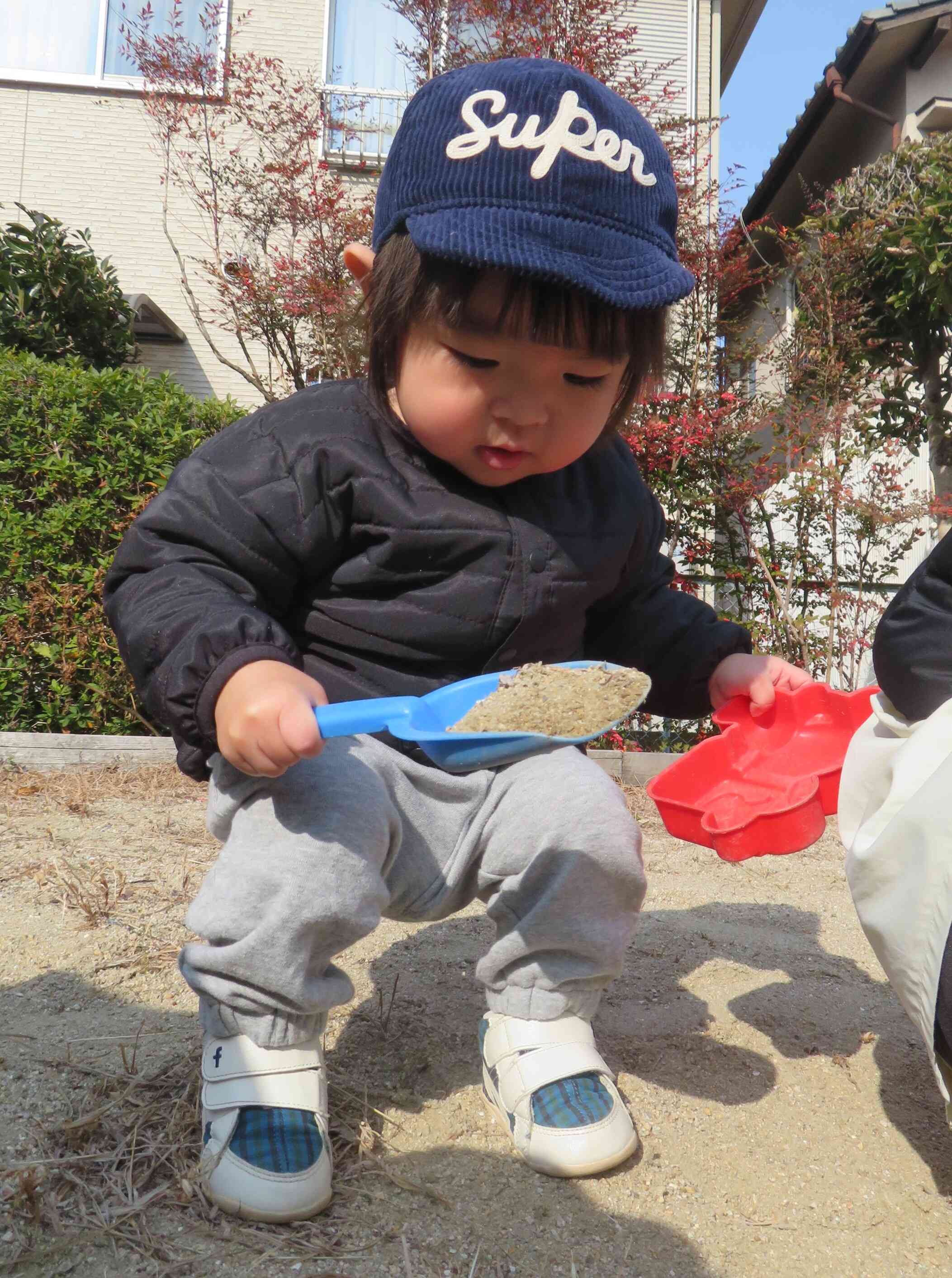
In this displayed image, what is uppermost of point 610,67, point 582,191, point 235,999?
point 610,67

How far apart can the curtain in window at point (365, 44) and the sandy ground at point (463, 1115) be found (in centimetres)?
655

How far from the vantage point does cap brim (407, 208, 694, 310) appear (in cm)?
122

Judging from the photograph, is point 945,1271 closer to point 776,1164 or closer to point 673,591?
point 776,1164

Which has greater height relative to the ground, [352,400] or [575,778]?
[352,400]

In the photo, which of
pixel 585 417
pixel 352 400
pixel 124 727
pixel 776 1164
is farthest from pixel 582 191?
pixel 124 727

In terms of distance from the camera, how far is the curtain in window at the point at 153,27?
Result: 22.9 ft

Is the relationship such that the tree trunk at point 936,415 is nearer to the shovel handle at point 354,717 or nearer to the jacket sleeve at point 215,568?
the jacket sleeve at point 215,568

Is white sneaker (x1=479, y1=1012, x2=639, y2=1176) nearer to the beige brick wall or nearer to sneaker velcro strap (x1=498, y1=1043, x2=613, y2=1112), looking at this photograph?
sneaker velcro strap (x1=498, y1=1043, x2=613, y2=1112)

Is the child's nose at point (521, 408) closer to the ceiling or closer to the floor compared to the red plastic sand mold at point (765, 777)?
closer to the ceiling

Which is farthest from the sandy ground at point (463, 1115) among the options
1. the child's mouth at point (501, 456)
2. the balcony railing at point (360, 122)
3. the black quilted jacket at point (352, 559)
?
the balcony railing at point (360, 122)

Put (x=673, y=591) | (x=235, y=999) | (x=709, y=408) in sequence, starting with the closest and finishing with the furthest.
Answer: (x=235, y=999)
(x=673, y=591)
(x=709, y=408)

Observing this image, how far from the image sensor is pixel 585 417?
1.34 m

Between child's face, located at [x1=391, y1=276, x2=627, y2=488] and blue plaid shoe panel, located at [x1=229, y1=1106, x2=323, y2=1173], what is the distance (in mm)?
843

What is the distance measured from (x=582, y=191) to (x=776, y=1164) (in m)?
1.23
